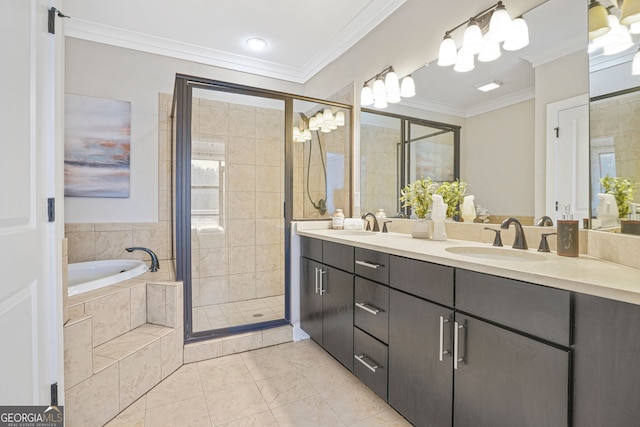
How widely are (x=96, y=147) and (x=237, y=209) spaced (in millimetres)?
1335

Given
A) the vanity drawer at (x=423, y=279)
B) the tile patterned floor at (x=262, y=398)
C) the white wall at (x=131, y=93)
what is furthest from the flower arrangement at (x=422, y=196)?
the white wall at (x=131, y=93)

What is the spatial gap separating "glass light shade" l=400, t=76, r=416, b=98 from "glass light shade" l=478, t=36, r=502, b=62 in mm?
527

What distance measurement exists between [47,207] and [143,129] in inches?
73.0

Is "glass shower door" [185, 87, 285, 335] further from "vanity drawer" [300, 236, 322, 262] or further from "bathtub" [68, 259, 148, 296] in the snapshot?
"bathtub" [68, 259, 148, 296]

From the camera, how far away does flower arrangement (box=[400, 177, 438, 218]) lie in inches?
79.7

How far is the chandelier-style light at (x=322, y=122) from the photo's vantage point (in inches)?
110

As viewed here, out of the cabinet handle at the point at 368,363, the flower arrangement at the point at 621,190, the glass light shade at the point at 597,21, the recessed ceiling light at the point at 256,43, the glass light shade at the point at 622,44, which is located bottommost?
the cabinet handle at the point at 368,363

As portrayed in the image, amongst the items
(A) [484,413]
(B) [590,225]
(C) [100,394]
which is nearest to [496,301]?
(A) [484,413]

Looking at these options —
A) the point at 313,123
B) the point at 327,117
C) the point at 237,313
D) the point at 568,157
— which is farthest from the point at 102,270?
the point at 568,157

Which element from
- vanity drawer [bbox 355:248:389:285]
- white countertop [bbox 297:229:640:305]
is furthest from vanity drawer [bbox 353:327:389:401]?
white countertop [bbox 297:229:640:305]

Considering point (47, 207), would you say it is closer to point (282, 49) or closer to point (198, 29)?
point (198, 29)

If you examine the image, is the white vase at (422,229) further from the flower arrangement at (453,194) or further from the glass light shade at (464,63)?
the glass light shade at (464,63)

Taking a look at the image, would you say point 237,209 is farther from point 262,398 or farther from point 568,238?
point 568,238

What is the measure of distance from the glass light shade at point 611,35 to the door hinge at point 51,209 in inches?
92.2
